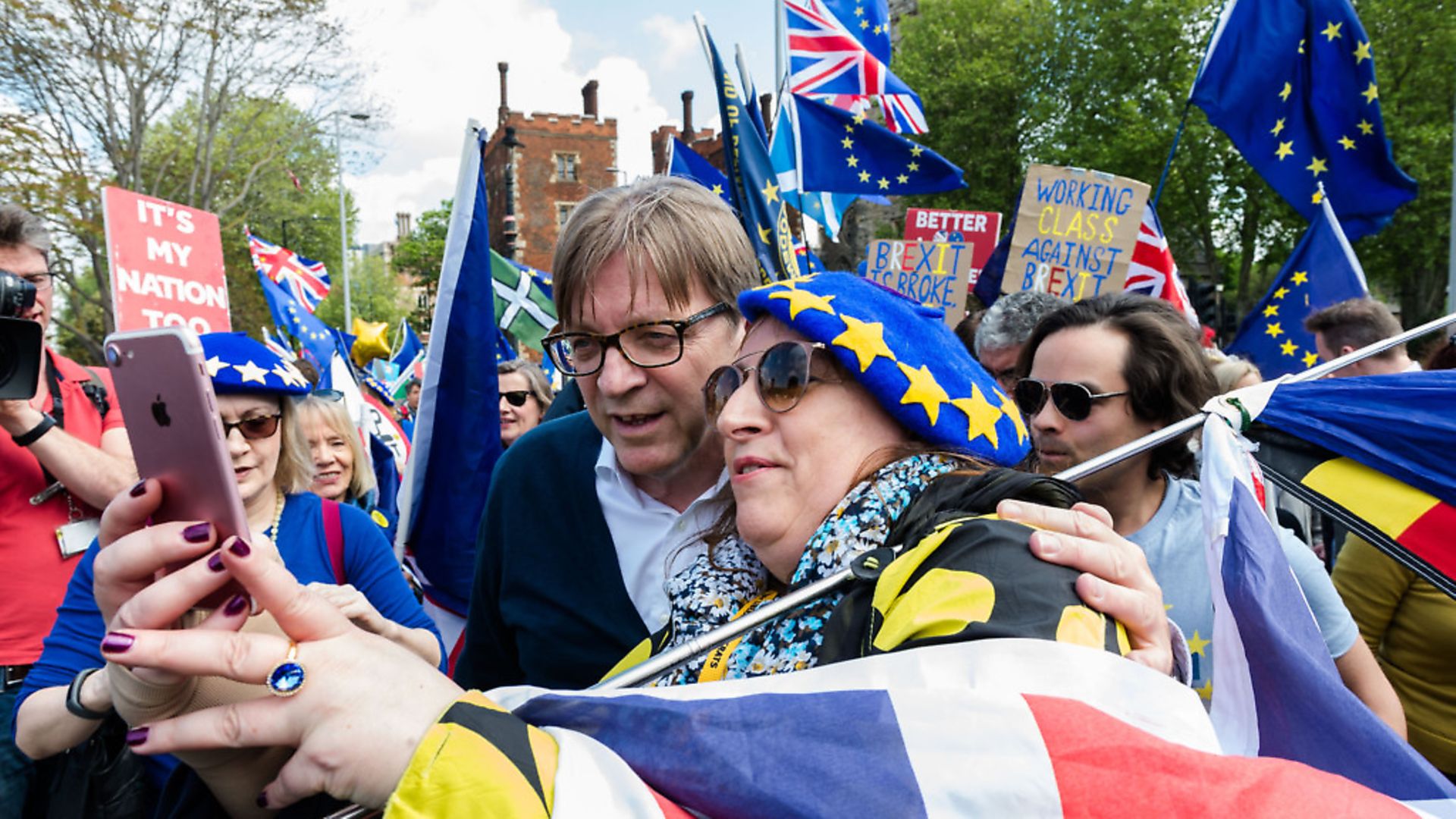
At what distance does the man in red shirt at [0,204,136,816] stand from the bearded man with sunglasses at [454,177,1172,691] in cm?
145

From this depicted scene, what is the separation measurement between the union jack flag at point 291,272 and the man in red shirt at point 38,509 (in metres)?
7.36

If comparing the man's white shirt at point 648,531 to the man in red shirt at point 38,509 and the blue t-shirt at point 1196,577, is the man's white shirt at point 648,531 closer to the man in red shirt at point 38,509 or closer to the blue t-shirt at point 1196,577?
the blue t-shirt at point 1196,577

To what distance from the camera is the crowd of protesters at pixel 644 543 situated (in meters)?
0.96

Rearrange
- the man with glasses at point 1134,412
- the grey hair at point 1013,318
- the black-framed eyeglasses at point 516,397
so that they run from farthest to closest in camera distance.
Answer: the black-framed eyeglasses at point 516,397
the grey hair at point 1013,318
the man with glasses at point 1134,412

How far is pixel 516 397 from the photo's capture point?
575cm

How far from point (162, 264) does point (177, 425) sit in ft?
13.9

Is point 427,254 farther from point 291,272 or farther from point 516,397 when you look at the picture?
point 516,397

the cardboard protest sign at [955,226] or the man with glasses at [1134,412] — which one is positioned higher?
the cardboard protest sign at [955,226]

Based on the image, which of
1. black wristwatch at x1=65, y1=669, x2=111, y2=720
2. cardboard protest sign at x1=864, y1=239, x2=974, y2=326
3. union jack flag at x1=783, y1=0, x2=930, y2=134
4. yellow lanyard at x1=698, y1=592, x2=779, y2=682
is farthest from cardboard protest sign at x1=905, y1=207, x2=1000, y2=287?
black wristwatch at x1=65, y1=669, x2=111, y2=720

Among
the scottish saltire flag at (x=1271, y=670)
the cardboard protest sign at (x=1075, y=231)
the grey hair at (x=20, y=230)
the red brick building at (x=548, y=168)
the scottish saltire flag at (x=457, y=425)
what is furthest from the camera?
the red brick building at (x=548, y=168)

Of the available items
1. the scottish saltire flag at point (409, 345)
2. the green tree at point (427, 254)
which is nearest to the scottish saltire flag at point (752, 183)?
the scottish saltire flag at point (409, 345)

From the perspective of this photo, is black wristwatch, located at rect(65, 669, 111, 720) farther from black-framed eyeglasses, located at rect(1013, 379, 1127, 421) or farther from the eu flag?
the eu flag

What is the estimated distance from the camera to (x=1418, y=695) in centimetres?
235

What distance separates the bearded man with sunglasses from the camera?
198 centimetres
